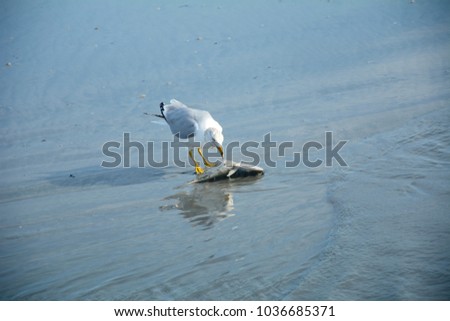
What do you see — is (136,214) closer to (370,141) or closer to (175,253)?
(175,253)

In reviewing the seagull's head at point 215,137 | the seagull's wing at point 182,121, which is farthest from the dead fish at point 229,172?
the seagull's wing at point 182,121

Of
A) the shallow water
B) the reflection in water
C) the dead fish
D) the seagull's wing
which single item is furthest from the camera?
the seagull's wing

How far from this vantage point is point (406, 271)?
12.1 feet

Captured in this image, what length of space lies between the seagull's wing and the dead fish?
0.67 metres

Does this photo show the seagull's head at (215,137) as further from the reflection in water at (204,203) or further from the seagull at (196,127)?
the reflection in water at (204,203)

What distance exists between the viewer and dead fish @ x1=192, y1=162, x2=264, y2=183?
5800 mm

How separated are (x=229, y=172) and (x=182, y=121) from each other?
0.96 meters

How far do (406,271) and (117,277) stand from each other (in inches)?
65.9

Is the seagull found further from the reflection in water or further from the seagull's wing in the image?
the reflection in water

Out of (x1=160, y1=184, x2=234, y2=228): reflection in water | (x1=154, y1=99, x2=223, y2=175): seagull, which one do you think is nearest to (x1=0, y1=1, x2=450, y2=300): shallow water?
(x1=160, y1=184, x2=234, y2=228): reflection in water

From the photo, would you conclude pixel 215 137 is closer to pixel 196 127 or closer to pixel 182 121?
pixel 196 127

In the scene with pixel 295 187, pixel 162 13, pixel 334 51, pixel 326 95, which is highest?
pixel 162 13
